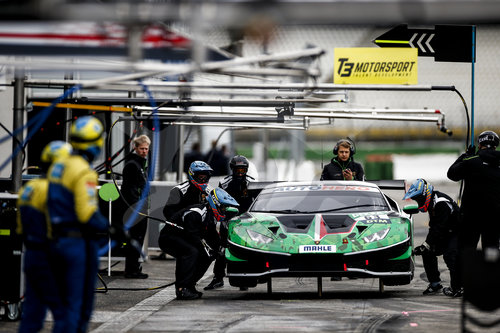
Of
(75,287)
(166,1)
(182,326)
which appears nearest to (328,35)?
(166,1)

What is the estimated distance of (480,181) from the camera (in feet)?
37.6

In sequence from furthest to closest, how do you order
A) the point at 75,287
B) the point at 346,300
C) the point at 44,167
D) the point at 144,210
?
the point at 144,210
the point at 346,300
the point at 44,167
the point at 75,287

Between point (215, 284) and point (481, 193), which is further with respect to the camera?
point (215, 284)

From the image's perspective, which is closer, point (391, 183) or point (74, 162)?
point (74, 162)

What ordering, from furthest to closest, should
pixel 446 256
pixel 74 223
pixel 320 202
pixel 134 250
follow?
1. pixel 134 250
2. pixel 320 202
3. pixel 446 256
4. pixel 74 223

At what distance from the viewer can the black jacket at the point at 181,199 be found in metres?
11.8

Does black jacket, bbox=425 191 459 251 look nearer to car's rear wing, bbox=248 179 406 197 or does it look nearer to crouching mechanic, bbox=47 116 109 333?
car's rear wing, bbox=248 179 406 197

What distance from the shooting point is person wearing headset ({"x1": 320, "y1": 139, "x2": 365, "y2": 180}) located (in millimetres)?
14430

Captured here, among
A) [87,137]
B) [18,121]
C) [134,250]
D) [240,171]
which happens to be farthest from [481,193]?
[87,137]

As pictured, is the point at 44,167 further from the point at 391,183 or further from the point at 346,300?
the point at 391,183

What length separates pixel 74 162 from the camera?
6781mm

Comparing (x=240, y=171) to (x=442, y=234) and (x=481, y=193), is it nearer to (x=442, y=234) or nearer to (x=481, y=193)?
(x=442, y=234)

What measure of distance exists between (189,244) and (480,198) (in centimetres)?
336

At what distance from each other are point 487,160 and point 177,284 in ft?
12.5
